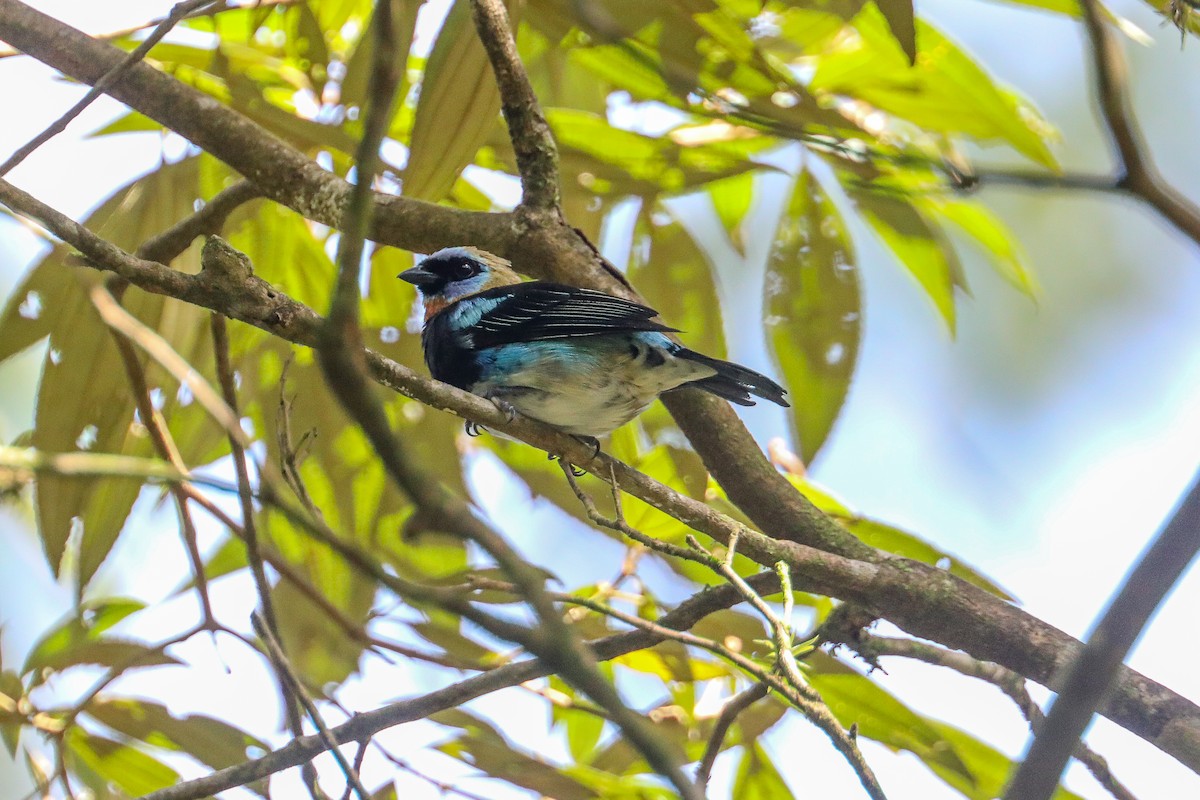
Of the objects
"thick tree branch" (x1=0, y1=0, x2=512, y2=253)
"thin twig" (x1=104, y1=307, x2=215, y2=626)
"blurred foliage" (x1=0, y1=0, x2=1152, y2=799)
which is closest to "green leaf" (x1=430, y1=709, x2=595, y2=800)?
"blurred foliage" (x1=0, y1=0, x2=1152, y2=799)

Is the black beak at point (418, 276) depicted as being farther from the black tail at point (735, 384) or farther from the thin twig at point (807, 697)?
the thin twig at point (807, 697)

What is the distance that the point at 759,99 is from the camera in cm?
303

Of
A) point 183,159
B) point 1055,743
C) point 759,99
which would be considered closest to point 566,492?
point 759,99

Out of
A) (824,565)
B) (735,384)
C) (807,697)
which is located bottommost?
(807,697)

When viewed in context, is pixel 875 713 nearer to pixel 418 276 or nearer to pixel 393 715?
pixel 393 715

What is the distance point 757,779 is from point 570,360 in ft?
4.58

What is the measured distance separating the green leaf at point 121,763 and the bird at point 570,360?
1404mm

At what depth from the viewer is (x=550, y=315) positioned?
11.6 ft

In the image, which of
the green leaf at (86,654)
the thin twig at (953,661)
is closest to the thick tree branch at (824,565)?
the thin twig at (953,661)

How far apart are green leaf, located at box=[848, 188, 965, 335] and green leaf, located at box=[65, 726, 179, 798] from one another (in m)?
2.79

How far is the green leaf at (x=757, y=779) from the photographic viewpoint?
3.24 meters

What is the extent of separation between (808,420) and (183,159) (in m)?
2.18

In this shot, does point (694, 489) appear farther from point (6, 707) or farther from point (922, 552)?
point (6, 707)

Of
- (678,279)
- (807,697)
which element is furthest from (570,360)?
(807,697)
